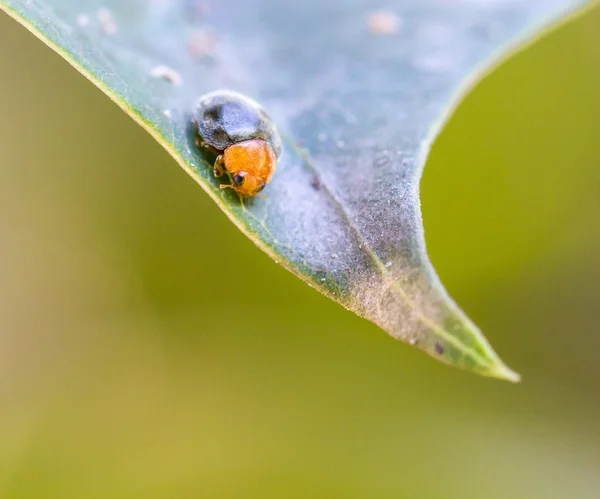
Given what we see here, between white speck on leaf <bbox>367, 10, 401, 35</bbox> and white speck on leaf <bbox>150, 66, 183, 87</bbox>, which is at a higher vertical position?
white speck on leaf <bbox>367, 10, 401, 35</bbox>

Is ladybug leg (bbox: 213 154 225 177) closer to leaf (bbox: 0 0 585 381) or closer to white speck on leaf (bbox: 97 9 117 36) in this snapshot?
leaf (bbox: 0 0 585 381)

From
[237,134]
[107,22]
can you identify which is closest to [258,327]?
[237,134]

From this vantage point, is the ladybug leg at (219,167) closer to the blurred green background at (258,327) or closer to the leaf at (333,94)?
the leaf at (333,94)

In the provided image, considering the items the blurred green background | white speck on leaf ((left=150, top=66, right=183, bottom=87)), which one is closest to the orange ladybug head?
white speck on leaf ((left=150, top=66, right=183, bottom=87))

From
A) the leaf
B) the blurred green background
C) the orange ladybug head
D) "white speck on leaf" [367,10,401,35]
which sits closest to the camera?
the leaf

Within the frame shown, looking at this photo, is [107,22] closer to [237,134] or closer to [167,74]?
[167,74]
